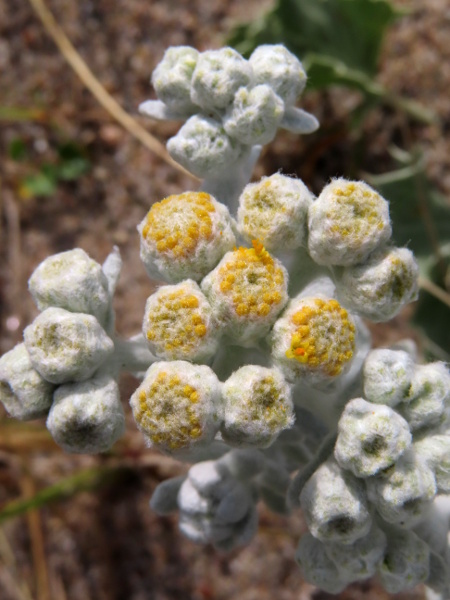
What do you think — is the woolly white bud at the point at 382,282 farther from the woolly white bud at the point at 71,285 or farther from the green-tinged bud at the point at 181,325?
the woolly white bud at the point at 71,285

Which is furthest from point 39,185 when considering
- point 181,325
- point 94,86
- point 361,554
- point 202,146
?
point 361,554

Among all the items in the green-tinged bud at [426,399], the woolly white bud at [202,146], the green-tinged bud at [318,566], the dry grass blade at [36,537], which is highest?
the woolly white bud at [202,146]

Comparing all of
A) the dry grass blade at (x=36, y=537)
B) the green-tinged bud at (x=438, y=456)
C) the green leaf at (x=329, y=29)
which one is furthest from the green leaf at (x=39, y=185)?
the green-tinged bud at (x=438, y=456)

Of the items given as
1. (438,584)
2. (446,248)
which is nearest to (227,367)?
(438,584)

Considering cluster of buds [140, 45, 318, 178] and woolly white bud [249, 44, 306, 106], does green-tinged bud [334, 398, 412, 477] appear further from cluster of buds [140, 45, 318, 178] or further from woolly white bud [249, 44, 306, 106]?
woolly white bud [249, 44, 306, 106]

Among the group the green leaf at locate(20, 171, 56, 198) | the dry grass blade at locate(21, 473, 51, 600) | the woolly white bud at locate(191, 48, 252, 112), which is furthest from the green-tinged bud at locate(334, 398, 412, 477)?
the green leaf at locate(20, 171, 56, 198)

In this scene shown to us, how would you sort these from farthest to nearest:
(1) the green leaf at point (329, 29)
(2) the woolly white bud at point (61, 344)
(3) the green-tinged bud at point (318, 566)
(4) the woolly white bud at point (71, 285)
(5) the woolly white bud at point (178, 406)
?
(1) the green leaf at point (329, 29), (3) the green-tinged bud at point (318, 566), (4) the woolly white bud at point (71, 285), (2) the woolly white bud at point (61, 344), (5) the woolly white bud at point (178, 406)

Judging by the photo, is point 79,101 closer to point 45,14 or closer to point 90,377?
point 45,14
